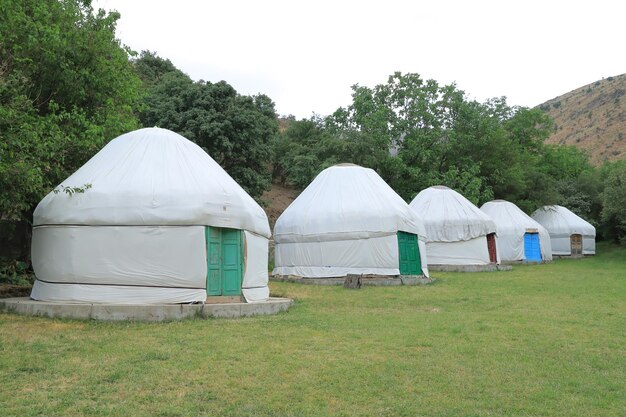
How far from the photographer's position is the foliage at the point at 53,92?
949 centimetres

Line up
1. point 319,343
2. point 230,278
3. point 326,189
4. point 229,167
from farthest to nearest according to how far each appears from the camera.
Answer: point 229,167, point 326,189, point 230,278, point 319,343

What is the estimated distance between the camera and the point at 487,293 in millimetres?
15070

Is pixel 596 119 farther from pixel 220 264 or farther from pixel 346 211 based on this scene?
pixel 220 264

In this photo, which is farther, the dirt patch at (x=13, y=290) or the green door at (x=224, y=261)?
the dirt patch at (x=13, y=290)

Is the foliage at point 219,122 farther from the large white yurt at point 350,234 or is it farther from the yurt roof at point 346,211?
the large white yurt at point 350,234

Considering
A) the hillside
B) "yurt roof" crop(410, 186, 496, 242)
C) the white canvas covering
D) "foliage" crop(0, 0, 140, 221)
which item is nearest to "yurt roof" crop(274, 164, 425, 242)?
"yurt roof" crop(410, 186, 496, 242)

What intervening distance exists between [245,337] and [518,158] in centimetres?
2812

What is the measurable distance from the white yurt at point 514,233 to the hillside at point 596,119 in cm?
2595

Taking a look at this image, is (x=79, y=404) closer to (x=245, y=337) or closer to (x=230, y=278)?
(x=245, y=337)

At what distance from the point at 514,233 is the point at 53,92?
23847 mm

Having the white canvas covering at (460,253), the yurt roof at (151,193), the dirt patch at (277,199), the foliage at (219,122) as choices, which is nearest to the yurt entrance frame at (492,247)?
the white canvas covering at (460,253)

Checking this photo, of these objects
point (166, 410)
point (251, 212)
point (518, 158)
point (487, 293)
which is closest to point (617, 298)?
point (487, 293)

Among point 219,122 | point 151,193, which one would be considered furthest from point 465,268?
point 151,193

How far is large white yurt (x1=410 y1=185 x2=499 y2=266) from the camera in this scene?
79.7ft
